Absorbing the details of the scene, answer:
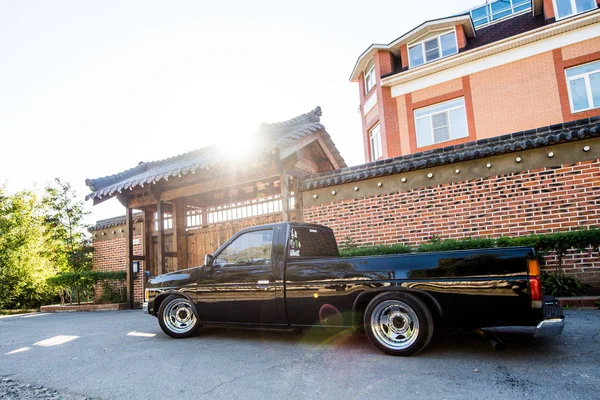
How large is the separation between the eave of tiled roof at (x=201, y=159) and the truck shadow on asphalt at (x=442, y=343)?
4.19 metres

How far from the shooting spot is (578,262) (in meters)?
6.46

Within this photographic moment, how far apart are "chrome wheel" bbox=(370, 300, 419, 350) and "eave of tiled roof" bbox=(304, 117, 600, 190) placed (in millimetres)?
4743

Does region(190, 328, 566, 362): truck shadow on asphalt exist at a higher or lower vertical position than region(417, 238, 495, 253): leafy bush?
lower

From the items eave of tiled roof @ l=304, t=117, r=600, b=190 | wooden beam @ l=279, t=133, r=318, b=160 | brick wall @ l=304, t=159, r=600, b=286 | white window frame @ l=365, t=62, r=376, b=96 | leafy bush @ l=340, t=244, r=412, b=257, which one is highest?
white window frame @ l=365, t=62, r=376, b=96

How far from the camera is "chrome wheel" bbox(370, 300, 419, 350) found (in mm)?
3688

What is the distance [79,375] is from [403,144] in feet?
46.0

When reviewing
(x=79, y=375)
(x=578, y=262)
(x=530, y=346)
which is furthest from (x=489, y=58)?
(x=79, y=375)

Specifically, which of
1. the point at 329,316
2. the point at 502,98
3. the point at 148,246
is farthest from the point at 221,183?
the point at 502,98

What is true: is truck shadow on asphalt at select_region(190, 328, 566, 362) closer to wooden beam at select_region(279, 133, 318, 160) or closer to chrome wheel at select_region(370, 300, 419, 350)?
chrome wheel at select_region(370, 300, 419, 350)

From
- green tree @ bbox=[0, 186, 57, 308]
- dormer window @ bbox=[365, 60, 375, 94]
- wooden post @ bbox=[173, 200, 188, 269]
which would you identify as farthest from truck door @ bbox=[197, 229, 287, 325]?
dormer window @ bbox=[365, 60, 375, 94]

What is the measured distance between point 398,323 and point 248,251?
2074 mm

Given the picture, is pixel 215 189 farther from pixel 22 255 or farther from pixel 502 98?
pixel 502 98

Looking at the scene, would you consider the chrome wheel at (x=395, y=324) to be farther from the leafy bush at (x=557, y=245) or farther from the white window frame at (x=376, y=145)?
the white window frame at (x=376, y=145)

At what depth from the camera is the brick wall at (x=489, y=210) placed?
21.6ft
